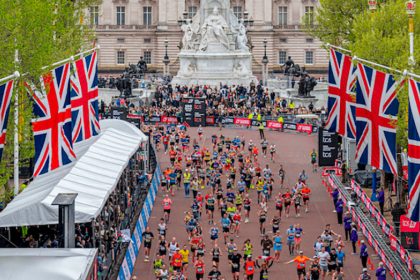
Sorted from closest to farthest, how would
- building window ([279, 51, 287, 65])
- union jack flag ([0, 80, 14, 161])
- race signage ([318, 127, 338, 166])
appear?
1. union jack flag ([0, 80, 14, 161])
2. race signage ([318, 127, 338, 166])
3. building window ([279, 51, 287, 65])

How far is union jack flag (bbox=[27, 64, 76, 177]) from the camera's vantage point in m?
46.6

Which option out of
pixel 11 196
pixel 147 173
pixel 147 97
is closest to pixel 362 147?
pixel 11 196

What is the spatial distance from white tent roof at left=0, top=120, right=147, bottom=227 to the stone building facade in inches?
3589

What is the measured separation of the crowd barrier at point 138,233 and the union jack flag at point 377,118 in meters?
11.0

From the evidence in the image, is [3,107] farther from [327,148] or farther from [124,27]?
[124,27]

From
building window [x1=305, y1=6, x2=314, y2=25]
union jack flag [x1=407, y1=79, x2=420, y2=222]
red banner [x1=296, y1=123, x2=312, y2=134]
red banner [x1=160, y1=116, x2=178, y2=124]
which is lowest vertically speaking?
red banner [x1=296, y1=123, x2=312, y2=134]

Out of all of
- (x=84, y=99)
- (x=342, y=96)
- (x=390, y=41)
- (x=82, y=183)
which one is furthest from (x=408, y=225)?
(x=390, y=41)

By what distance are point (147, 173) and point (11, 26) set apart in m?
26.6

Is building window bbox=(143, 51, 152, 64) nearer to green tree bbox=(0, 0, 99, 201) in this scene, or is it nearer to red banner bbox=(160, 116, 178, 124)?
red banner bbox=(160, 116, 178, 124)

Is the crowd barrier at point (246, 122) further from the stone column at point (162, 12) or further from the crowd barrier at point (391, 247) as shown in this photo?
the stone column at point (162, 12)

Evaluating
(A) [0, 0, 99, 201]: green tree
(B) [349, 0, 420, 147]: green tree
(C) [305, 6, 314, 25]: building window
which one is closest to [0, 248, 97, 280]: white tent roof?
(A) [0, 0, 99, 201]: green tree

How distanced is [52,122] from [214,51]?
82087 millimetres

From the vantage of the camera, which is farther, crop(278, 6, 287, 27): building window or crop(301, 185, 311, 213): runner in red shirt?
crop(278, 6, 287, 27): building window

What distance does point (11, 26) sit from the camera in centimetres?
5050
